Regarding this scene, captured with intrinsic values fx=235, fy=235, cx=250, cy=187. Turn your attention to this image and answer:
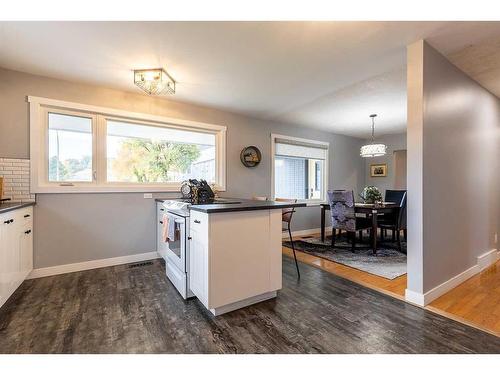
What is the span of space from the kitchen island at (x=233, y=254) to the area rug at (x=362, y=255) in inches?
57.5

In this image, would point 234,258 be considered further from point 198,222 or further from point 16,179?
point 16,179

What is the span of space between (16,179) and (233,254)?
2.58 metres

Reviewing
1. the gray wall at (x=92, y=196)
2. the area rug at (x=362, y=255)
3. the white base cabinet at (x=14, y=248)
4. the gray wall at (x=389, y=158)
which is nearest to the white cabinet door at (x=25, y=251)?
the white base cabinet at (x=14, y=248)

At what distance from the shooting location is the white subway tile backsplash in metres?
2.52

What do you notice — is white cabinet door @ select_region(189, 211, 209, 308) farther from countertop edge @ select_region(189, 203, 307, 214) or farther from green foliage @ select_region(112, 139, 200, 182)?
green foliage @ select_region(112, 139, 200, 182)

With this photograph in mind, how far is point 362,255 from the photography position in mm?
3475

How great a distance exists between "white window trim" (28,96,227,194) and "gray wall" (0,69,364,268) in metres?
0.07

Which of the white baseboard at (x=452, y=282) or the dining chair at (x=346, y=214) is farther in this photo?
the dining chair at (x=346, y=214)

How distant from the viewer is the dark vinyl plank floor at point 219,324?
149cm

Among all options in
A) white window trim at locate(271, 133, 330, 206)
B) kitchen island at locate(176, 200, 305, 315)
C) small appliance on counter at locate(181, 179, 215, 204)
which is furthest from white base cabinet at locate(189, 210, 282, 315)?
A: white window trim at locate(271, 133, 330, 206)

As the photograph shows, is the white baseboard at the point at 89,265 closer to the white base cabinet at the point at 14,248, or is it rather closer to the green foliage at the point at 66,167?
the white base cabinet at the point at 14,248

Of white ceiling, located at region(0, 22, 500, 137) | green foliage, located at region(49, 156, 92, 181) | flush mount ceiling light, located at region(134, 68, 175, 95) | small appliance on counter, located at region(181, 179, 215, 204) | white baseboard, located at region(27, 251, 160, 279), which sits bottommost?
white baseboard, located at region(27, 251, 160, 279)

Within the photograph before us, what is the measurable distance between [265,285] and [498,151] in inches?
149
